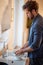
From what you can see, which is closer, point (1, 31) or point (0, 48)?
point (0, 48)

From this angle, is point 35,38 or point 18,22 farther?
point 18,22

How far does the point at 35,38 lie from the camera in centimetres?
218

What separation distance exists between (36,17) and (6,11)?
4.35 feet

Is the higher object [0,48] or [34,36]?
[34,36]

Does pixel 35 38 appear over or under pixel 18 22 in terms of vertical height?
under

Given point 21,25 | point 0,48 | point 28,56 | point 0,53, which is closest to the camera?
point 28,56

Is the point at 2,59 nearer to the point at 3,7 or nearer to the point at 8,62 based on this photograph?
the point at 8,62


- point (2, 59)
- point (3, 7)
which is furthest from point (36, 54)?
point (3, 7)

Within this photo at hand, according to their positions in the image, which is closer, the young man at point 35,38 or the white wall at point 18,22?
the young man at point 35,38

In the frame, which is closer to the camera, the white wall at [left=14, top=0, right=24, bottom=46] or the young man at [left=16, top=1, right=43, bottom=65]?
the young man at [left=16, top=1, right=43, bottom=65]

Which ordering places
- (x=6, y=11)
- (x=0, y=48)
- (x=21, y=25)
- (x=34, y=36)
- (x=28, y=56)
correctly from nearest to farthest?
(x=34, y=36)
(x=28, y=56)
(x=0, y=48)
(x=6, y=11)
(x=21, y=25)

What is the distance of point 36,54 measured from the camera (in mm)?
2312

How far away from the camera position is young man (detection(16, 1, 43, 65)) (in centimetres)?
218

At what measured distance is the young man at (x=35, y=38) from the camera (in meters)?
2.18
